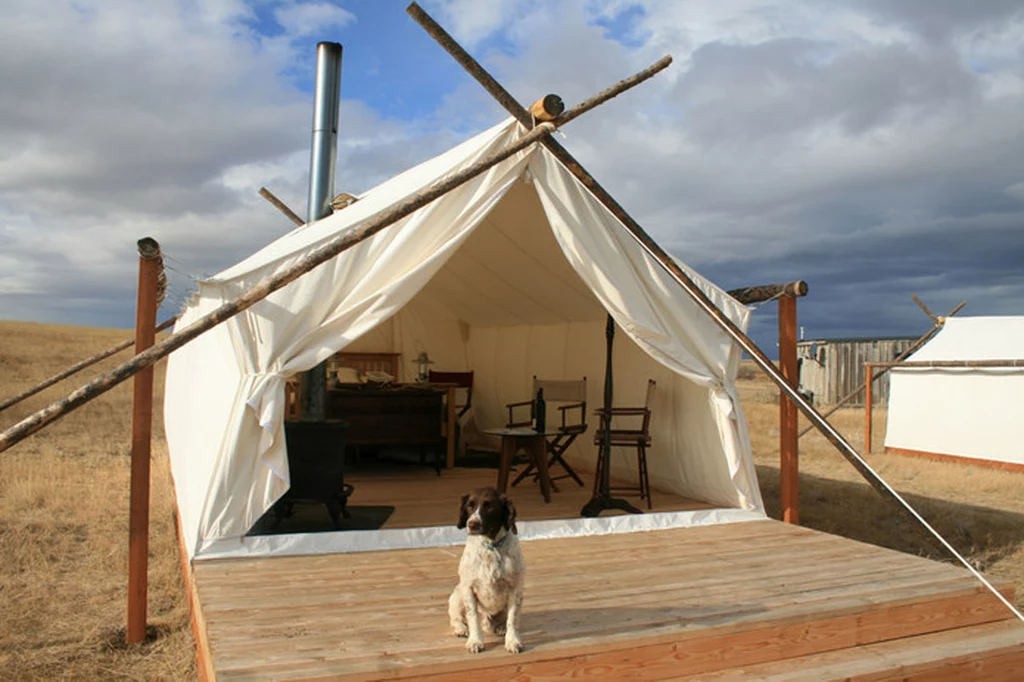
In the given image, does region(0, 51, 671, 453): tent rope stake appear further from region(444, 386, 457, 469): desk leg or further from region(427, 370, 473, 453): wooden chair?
region(427, 370, 473, 453): wooden chair

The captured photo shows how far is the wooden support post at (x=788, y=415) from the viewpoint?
504 centimetres

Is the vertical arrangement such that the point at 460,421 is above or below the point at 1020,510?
above

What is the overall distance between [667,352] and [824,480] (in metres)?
4.89

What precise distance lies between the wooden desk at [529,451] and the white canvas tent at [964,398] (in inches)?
279

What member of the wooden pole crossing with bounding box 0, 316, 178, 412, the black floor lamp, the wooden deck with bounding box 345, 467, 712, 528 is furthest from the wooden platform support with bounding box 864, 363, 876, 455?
the wooden pole crossing with bounding box 0, 316, 178, 412

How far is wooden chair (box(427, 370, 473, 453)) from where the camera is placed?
8555 mm

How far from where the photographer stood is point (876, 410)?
17.5m

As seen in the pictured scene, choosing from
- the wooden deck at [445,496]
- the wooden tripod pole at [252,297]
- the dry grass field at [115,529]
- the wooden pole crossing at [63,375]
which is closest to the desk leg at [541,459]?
the wooden deck at [445,496]

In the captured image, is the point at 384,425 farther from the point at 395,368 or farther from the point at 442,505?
the point at 395,368

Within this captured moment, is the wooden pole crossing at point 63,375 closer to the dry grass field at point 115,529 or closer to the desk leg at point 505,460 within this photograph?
the dry grass field at point 115,529

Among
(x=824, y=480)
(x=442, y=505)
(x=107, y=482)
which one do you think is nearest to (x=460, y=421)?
(x=442, y=505)

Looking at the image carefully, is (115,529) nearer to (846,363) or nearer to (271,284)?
(271,284)

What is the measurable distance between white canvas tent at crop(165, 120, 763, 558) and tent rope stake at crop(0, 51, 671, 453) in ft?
1.24

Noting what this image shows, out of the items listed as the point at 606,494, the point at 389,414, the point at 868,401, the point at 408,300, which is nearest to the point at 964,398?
the point at 868,401
